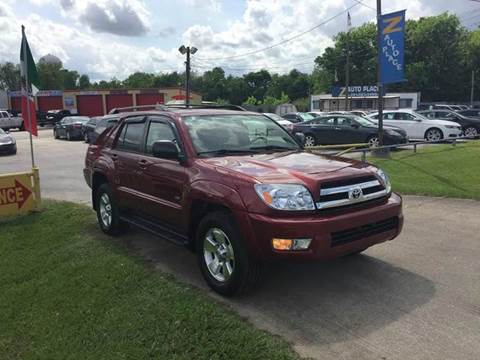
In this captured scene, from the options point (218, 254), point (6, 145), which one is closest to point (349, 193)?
point (218, 254)

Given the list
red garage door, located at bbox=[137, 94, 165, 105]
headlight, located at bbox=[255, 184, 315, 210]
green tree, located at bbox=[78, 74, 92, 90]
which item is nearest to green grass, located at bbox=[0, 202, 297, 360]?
headlight, located at bbox=[255, 184, 315, 210]

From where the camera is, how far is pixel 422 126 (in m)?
20.8

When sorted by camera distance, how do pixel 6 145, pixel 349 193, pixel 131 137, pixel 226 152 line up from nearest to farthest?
pixel 349 193, pixel 226 152, pixel 131 137, pixel 6 145

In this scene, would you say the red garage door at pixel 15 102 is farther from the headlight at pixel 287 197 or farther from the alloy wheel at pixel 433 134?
the headlight at pixel 287 197

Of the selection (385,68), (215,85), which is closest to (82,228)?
(385,68)

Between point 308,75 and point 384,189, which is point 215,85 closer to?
point 308,75

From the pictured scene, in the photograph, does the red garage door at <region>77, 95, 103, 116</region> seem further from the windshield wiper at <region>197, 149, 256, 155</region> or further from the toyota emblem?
the toyota emblem

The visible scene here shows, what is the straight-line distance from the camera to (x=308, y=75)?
118 metres

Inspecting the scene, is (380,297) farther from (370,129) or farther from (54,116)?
(54,116)

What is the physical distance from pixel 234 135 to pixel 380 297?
231cm

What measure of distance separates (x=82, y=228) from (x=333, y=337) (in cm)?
476

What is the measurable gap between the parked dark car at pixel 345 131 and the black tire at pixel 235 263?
14193 mm

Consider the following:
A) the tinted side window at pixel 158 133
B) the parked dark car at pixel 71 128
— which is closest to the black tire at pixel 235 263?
the tinted side window at pixel 158 133

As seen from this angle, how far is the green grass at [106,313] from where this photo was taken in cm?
387
